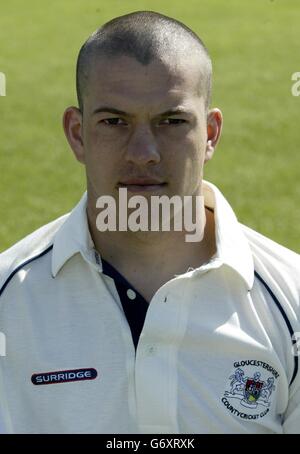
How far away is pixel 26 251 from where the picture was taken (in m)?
2.73

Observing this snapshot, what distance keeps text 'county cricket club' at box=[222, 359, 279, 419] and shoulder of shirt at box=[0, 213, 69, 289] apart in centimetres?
53

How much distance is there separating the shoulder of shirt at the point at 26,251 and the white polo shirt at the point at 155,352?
0.13 feet

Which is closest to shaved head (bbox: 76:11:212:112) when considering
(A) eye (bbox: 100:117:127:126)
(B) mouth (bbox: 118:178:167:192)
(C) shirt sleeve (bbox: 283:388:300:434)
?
(A) eye (bbox: 100:117:127:126)

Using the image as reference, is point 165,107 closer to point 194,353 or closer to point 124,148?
point 124,148

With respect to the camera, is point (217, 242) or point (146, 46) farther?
point (217, 242)

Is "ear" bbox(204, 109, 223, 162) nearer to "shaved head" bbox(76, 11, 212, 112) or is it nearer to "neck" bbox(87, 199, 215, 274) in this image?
"shaved head" bbox(76, 11, 212, 112)

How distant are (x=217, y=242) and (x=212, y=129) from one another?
0.27 metres

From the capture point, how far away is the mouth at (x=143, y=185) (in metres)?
2.55

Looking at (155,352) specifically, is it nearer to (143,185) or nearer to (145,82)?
(143,185)

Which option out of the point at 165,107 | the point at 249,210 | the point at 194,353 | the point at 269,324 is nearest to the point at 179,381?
the point at 194,353

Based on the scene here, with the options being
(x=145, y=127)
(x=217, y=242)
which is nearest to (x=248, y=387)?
(x=217, y=242)

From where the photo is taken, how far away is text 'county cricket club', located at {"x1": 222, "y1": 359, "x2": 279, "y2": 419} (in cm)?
260

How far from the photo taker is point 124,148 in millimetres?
2566

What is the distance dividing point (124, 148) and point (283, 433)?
0.72 m
